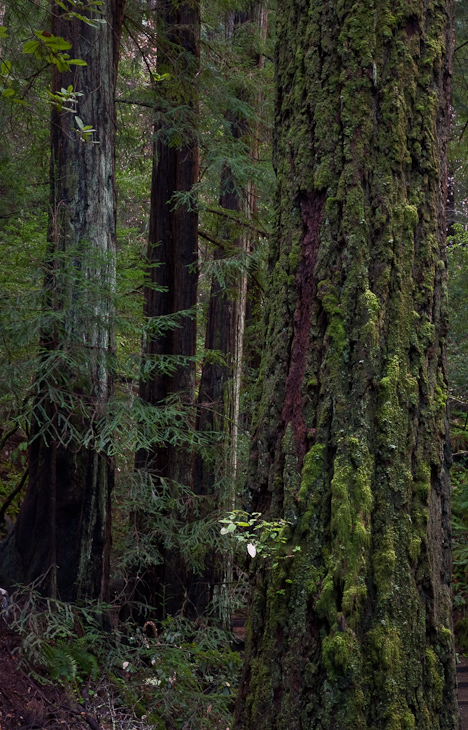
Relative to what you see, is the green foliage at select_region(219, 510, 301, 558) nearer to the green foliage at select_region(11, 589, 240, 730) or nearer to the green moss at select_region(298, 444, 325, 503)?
the green moss at select_region(298, 444, 325, 503)

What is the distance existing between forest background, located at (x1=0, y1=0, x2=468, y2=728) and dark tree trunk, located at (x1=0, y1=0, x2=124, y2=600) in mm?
38

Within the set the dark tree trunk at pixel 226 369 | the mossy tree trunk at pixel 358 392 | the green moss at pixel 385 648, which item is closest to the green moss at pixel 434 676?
the mossy tree trunk at pixel 358 392

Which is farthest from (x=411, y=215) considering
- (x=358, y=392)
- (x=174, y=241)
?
(x=174, y=241)

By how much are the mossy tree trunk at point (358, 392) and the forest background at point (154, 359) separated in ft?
0.87

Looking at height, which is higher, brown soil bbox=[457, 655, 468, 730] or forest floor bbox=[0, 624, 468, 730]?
forest floor bbox=[0, 624, 468, 730]

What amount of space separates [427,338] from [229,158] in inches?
206

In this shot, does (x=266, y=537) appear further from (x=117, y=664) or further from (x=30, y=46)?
(x=117, y=664)

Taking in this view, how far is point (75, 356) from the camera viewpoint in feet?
14.8

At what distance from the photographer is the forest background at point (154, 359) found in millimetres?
4336

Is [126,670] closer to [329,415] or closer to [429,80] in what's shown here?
[329,415]

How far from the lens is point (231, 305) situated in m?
9.80

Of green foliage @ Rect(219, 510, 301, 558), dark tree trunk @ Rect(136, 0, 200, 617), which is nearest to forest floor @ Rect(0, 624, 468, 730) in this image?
green foliage @ Rect(219, 510, 301, 558)

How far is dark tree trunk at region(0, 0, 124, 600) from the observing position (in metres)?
4.50

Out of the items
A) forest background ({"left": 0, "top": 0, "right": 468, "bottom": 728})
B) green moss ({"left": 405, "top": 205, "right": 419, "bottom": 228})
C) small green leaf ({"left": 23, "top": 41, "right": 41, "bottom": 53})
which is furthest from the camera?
forest background ({"left": 0, "top": 0, "right": 468, "bottom": 728})
